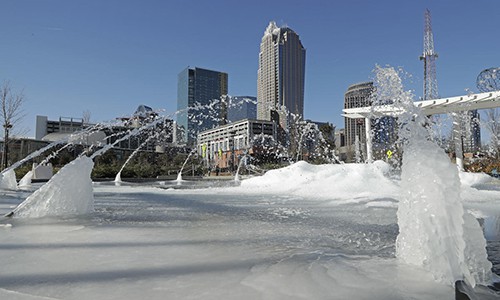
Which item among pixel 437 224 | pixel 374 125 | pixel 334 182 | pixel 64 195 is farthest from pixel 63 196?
pixel 374 125

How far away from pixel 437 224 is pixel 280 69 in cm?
7670

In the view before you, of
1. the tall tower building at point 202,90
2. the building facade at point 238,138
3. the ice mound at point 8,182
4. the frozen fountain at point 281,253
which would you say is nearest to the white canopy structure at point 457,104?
the frozen fountain at point 281,253

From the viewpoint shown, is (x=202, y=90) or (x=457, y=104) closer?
(x=457, y=104)

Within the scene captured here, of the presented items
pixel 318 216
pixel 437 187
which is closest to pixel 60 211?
pixel 318 216

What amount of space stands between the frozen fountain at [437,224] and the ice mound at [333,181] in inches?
263

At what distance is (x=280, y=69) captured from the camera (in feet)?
252

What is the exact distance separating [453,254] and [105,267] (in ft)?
8.58

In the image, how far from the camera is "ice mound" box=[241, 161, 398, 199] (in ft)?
34.0

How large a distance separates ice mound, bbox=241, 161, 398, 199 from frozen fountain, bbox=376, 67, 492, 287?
6.68 m

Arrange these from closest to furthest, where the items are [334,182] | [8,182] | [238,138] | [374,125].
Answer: [334,182], [8,182], [374,125], [238,138]

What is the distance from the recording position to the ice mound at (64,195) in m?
5.59

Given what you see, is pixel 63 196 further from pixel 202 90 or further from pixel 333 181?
pixel 202 90

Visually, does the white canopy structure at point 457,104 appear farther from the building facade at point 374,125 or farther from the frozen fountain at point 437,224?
the frozen fountain at point 437,224

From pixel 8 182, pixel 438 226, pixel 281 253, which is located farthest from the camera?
pixel 8 182
